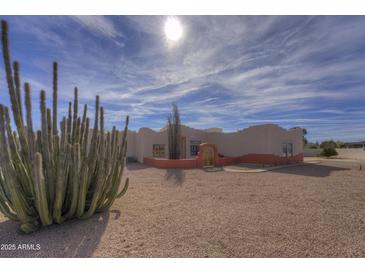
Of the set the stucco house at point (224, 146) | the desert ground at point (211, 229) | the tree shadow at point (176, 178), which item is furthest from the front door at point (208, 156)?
the desert ground at point (211, 229)

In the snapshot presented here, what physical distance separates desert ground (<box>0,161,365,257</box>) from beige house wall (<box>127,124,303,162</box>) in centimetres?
881

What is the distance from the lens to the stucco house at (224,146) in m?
13.3

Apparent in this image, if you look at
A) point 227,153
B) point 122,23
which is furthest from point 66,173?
point 227,153

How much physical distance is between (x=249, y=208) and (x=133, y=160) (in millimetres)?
13784

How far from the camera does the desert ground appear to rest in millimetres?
2691

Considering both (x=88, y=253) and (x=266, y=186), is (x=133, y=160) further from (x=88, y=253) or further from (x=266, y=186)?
(x=88, y=253)

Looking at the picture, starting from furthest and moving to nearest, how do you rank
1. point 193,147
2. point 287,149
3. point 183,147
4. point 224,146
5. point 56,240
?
point 193,147, point 224,146, point 183,147, point 287,149, point 56,240

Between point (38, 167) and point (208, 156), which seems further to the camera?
point (208, 156)

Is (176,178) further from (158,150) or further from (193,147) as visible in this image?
(193,147)

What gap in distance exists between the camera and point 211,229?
3357 mm

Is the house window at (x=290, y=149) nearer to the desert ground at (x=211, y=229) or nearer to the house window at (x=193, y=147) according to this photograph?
the house window at (x=193, y=147)

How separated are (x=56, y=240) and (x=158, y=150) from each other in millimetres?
13571

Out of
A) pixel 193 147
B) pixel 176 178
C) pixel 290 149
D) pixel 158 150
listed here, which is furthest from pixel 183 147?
pixel 290 149

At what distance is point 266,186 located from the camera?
6.92 m
